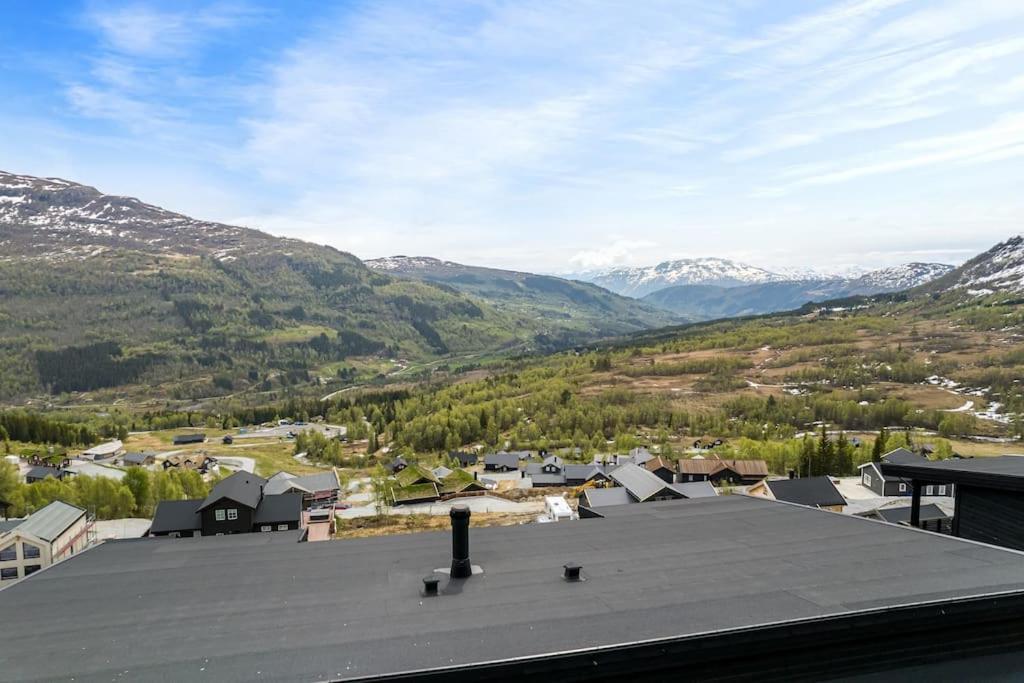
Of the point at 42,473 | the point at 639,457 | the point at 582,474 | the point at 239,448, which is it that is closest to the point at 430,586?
the point at 582,474

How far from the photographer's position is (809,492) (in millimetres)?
44094

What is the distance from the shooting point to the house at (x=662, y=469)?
221ft

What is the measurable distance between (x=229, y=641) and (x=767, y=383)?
541 ft

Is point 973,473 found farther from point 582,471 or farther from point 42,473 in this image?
point 42,473

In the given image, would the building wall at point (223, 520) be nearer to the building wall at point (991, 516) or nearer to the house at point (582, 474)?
the house at point (582, 474)

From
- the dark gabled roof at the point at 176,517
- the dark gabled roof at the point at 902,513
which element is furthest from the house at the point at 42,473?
the dark gabled roof at the point at 902,513

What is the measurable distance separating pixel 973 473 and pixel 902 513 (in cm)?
2944

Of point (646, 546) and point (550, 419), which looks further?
point (550, 419)

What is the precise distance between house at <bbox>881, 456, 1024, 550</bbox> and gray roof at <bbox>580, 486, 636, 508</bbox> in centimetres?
2895

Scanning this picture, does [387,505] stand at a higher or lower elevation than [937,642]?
lower

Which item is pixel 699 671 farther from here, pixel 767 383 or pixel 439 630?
pixel 767 383

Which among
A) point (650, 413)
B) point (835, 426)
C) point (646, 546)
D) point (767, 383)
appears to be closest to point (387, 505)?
point (646, 546)

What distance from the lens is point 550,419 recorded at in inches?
4781

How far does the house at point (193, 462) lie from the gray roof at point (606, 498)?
212 feet
